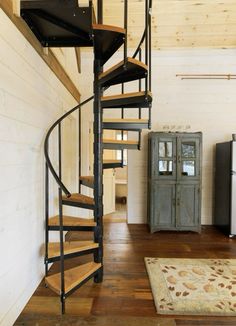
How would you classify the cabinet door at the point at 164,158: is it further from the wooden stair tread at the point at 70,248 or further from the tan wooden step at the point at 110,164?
the wooden stair tread at the point at 70,248

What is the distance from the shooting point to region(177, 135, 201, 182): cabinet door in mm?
3955

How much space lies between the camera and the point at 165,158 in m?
3.99

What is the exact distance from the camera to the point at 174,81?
4418 mm

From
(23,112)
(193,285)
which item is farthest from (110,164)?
(193,285)

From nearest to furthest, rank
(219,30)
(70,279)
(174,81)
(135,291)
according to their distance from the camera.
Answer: (70,279) → (135,291) → (219,30) → (174,81)

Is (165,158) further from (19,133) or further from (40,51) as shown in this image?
(19,133)

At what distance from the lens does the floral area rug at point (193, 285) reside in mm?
2051

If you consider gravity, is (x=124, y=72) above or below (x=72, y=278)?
above

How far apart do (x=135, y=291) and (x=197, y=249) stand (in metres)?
1.42

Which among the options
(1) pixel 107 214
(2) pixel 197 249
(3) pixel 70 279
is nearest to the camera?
(3) pixel 70 279

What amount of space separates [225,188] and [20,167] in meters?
3.39

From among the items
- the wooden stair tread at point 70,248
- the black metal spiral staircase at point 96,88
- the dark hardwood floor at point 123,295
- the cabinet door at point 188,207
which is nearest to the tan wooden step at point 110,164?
the black metal spiral staircase at point 96,88

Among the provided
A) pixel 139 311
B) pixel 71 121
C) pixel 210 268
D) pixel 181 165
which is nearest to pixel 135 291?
pixel 139 311

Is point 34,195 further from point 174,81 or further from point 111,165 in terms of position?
point 174,81
